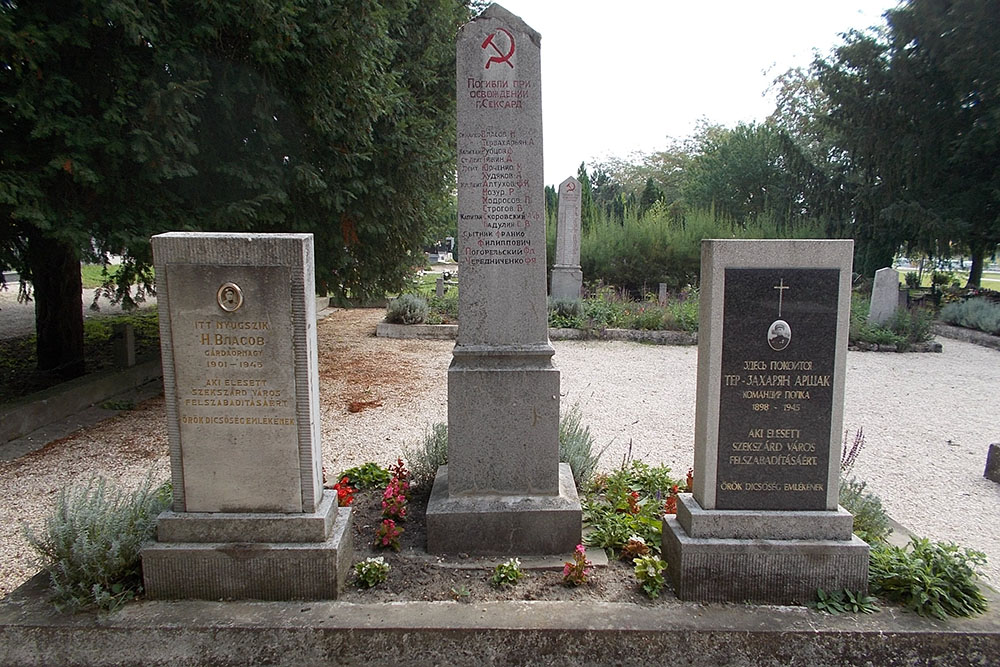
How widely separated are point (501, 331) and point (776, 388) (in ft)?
5.21

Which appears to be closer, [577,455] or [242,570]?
[242,570]

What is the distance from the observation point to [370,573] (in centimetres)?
344

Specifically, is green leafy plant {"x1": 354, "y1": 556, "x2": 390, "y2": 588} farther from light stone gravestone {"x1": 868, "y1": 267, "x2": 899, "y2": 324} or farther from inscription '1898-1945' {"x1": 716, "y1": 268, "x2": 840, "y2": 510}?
light stone gravestone {"x1": 868, "y1": 267, "x2": 899, "y2": 324}

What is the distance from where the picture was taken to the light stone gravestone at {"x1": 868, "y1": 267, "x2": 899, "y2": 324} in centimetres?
1347

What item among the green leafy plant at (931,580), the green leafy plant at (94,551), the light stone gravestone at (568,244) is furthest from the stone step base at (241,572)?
the light stone gravestone at (568,244)

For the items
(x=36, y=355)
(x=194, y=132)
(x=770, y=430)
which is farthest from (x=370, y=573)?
(x=36, y=355)

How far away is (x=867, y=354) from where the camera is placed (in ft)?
39.2

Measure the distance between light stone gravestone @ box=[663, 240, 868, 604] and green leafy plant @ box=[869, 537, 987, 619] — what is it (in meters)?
0.15

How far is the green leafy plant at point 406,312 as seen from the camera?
13602mm

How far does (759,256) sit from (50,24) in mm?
6280

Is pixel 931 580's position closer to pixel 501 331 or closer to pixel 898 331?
pixel 501 331

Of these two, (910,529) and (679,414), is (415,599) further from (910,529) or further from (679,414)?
(679,414)

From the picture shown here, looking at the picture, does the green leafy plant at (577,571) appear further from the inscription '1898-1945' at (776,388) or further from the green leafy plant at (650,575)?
the inscription '1898-1945' at (776,388)

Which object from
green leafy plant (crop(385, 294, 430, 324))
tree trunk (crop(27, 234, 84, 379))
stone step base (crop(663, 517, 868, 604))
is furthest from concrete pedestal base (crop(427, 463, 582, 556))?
green leafy plant (crop(385, 294, 430, 324))
